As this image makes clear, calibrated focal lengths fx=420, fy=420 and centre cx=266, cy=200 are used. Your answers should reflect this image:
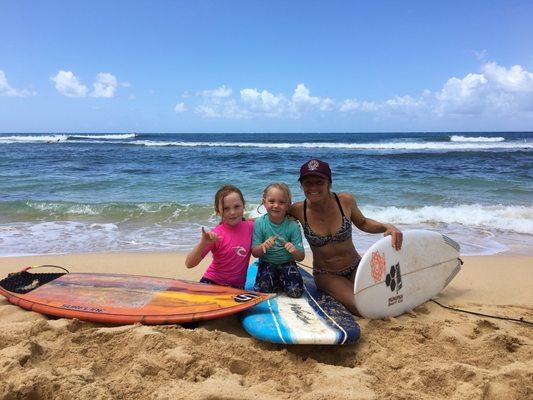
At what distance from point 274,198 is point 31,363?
1.93 metres

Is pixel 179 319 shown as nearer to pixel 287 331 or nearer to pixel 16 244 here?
pixel 287 331

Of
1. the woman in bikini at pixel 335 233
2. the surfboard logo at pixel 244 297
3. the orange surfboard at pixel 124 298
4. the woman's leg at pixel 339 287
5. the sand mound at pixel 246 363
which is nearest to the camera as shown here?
the sand mound at pixel 246 363

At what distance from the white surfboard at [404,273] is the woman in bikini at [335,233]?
155mm

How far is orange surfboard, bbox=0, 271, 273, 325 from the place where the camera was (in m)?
3.05

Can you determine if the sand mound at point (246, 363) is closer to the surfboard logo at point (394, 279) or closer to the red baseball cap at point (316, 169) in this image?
the surfboard logo at point (394, 279)

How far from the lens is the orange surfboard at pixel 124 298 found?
305cm

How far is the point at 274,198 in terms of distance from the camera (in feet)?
11.0

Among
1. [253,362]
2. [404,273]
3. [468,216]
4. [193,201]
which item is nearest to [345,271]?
[404,273]

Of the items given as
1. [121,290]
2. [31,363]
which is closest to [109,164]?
[121,290]

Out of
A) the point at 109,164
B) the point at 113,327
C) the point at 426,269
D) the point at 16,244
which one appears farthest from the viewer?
the point at 109,164

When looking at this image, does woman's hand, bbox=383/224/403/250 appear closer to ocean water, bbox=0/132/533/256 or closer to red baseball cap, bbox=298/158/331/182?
red baseball cap, bbox=298/158/331/182

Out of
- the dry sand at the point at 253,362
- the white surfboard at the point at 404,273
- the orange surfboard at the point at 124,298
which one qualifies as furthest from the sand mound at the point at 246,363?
the white surfboard at the point at 404,273

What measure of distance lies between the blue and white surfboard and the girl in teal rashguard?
13 cm

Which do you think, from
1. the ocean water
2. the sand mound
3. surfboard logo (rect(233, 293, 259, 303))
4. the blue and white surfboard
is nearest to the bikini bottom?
the blue and white surfboard
